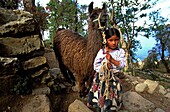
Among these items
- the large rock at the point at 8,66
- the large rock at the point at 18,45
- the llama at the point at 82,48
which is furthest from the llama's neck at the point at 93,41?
the large rock at the point at 8,66

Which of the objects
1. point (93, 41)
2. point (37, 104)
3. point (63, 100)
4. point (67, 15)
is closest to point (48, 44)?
point (67, 15)

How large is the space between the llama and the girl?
39cm

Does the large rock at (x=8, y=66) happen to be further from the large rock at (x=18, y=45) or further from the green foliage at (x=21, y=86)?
the large rock at (x=18, y=45)

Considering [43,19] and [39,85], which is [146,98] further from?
[43,19]

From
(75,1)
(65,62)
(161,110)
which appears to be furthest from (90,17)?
(75,1)

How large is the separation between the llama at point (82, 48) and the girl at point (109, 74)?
394 mm

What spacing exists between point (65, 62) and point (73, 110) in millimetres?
1003

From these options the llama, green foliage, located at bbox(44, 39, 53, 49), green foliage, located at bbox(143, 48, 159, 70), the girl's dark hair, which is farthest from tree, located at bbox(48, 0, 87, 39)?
green foliage, located at bbox(143, 48, 159, 70)

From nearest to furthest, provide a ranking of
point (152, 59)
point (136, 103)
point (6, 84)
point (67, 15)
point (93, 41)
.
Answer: point (93, 41) → point (6, 84) → point (136, 103) → point (67, 15) → point (152, 59)

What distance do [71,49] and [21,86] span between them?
3.42ft

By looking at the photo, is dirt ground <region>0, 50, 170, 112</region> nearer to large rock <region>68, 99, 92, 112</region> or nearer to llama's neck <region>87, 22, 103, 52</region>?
large rock <region>68, 99, 92, 112</region>

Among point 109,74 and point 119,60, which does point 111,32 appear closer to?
point 119,60

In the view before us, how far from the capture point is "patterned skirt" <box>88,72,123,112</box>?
244cm

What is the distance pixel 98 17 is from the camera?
9.75 feet
